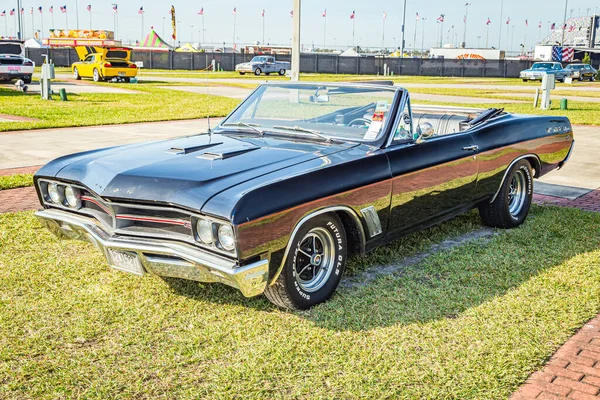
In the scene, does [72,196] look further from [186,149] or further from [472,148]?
[472,148]

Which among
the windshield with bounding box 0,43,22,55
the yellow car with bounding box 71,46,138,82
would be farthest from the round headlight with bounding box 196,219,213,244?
the yellow car with bounding box 71,46,138,82

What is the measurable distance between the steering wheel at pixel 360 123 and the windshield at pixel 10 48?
83.7 feet

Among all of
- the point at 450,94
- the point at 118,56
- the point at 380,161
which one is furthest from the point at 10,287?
the point at 118,56

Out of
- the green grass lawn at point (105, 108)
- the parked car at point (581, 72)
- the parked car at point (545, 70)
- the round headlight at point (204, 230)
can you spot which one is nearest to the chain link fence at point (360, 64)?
the parked car at point (581, 72)

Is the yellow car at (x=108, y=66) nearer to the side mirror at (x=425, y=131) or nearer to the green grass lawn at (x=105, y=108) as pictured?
the green grass lawn at (x=105, y=108)

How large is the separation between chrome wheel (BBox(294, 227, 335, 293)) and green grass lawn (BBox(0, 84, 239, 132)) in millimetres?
10691

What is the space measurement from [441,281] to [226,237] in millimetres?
1974

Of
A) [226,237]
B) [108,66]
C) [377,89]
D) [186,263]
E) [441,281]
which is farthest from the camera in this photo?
[108,66]

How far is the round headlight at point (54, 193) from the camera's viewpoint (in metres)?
4.54

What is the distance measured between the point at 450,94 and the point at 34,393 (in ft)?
83.9

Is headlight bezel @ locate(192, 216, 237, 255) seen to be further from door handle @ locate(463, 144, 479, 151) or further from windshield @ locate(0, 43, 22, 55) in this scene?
windshield @ locate(0, 43, 22, 55)

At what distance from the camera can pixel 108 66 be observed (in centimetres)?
3064

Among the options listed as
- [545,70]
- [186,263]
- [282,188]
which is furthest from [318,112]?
[545,70]

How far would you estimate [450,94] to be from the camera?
26969 mm
